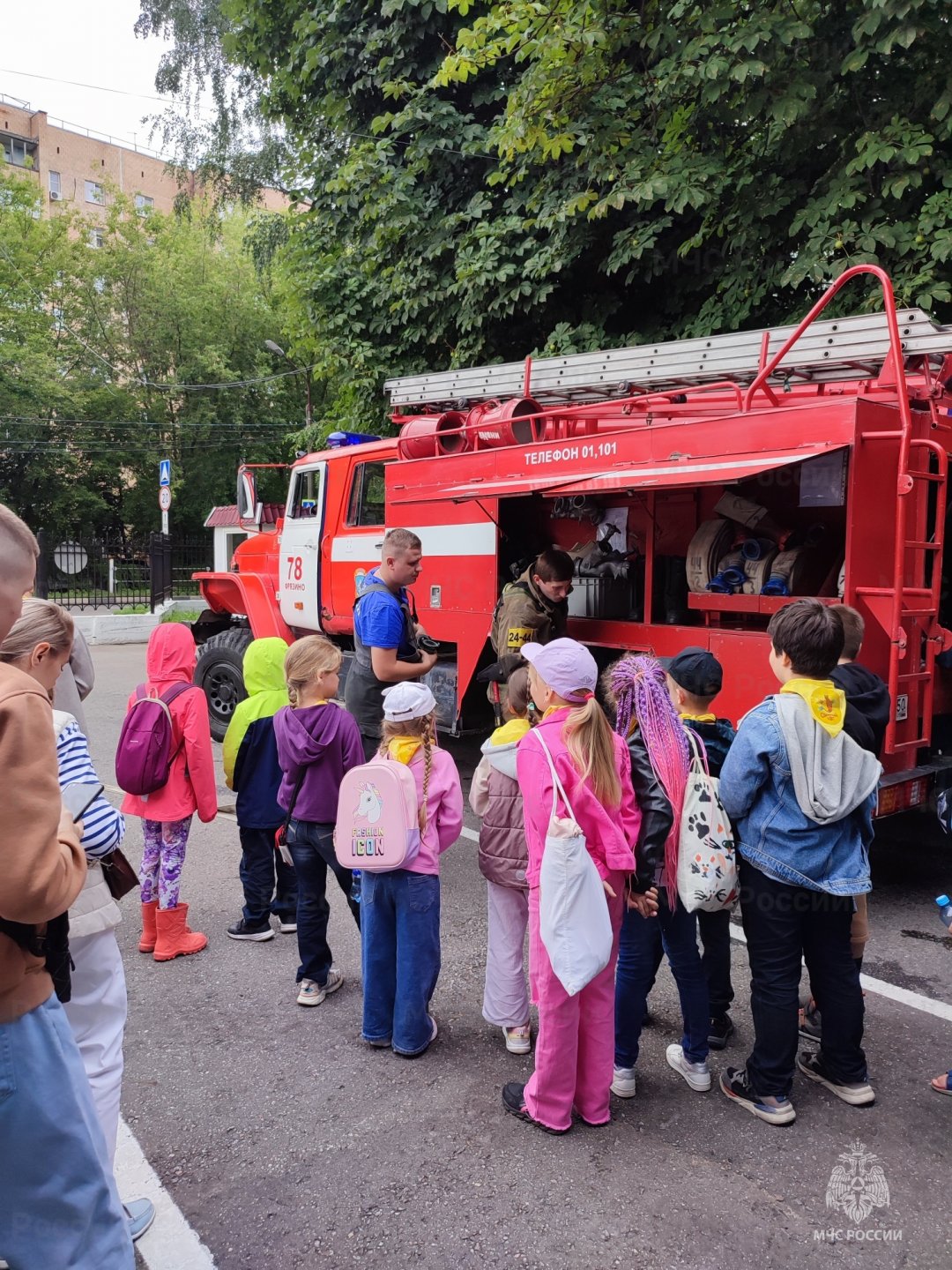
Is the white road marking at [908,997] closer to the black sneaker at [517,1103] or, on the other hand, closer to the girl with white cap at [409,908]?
the black sneaker at [517,1103]

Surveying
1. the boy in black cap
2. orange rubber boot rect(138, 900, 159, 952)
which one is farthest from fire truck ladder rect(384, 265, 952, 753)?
orange rubber boot rect(138, 900, 159, 952)

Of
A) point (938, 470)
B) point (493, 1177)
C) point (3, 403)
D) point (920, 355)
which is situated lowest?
point (493, 1177)

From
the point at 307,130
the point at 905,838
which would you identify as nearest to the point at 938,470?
the point at 905,838

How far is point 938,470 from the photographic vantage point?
4.75 m

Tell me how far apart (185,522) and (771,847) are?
114 ft

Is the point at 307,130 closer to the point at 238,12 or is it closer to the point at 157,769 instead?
the point at 238,12

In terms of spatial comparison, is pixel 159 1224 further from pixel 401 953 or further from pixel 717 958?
pixel 717 958

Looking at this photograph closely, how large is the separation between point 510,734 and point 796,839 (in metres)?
1.00

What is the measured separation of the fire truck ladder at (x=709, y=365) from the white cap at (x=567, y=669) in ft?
9.17

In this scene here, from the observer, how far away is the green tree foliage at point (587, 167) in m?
7.11

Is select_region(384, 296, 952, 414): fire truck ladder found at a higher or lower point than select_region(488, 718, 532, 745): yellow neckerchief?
higher

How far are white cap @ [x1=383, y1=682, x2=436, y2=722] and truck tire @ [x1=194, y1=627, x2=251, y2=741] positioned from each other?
5.83 meters

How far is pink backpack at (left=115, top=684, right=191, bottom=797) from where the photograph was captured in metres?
4.00

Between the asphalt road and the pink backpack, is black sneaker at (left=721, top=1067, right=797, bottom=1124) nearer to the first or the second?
the asphalt road
